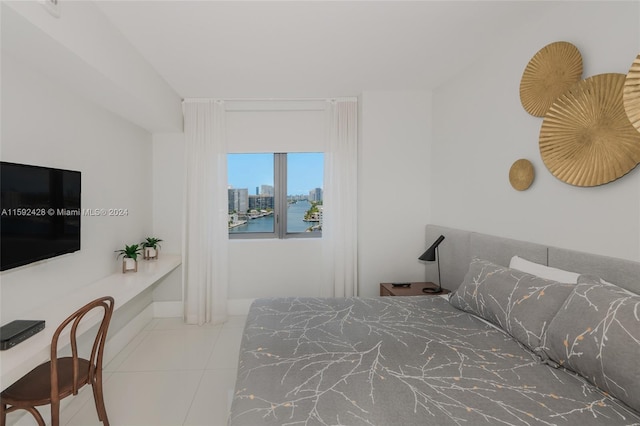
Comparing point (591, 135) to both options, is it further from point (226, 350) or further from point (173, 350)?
point (173, 350)

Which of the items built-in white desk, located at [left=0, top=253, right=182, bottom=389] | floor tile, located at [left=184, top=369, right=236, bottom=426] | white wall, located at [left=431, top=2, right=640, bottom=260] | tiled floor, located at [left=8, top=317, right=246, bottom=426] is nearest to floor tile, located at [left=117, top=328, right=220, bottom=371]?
tiled floor, located at [left=8, top=317, right=246, bottom=426]

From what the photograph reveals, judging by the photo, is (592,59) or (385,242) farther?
(385,242)

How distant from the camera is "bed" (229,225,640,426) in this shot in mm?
1143

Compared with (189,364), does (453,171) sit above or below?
above

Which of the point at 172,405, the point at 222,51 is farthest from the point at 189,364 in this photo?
the point at 222,51

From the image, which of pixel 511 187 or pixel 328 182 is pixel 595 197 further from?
pixel 328 182

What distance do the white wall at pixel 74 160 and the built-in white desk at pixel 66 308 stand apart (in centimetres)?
10

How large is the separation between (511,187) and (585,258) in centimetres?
75

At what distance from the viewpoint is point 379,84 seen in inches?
129

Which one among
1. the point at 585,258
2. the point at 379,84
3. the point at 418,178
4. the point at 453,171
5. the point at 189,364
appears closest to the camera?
the point at 585,258

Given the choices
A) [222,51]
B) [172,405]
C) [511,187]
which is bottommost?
[172,405]

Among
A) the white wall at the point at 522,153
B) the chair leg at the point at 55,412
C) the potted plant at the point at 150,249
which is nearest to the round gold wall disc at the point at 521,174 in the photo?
the white wall at the point at 522,153

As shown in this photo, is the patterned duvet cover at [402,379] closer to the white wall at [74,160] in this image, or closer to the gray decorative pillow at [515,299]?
the gray decorative pillow at [515,299]

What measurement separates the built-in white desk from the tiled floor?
0.68 metres
